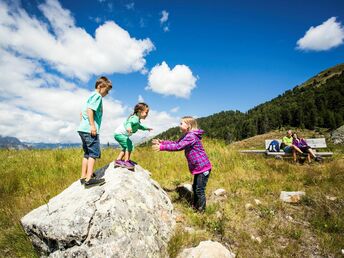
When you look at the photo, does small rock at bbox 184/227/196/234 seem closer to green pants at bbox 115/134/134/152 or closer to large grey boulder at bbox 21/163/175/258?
large grey boulder at bbox 21/163/175/258

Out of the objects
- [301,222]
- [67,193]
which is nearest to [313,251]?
[301,222]

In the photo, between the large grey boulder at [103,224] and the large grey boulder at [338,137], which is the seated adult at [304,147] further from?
the large grey boulder at [338,137]

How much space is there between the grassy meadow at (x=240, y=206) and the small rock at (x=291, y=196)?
0.14 metres

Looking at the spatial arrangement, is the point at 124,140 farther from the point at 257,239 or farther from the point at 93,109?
the point at 257,239

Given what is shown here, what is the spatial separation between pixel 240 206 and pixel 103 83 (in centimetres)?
430

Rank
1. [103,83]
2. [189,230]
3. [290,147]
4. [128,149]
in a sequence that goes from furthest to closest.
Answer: [290,147] < [128,149] < [103,83] < [189,230]

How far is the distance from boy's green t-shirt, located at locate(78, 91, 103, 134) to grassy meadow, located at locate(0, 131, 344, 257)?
7.30 feet

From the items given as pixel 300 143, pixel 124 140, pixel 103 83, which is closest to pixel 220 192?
pixel 124 140

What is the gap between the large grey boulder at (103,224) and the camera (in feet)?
10.2

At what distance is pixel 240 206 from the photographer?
528 cm

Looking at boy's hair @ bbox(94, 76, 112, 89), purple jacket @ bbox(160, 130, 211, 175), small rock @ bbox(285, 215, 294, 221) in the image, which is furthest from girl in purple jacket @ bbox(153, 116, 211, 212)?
small rock @ bbox(285, 215, 294, 221)

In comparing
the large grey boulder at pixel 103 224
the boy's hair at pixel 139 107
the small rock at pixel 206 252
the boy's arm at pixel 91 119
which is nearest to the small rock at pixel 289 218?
the small rock at pixel 206 252

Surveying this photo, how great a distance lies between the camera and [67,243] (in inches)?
124

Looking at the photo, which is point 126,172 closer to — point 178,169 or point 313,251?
point 178,169
